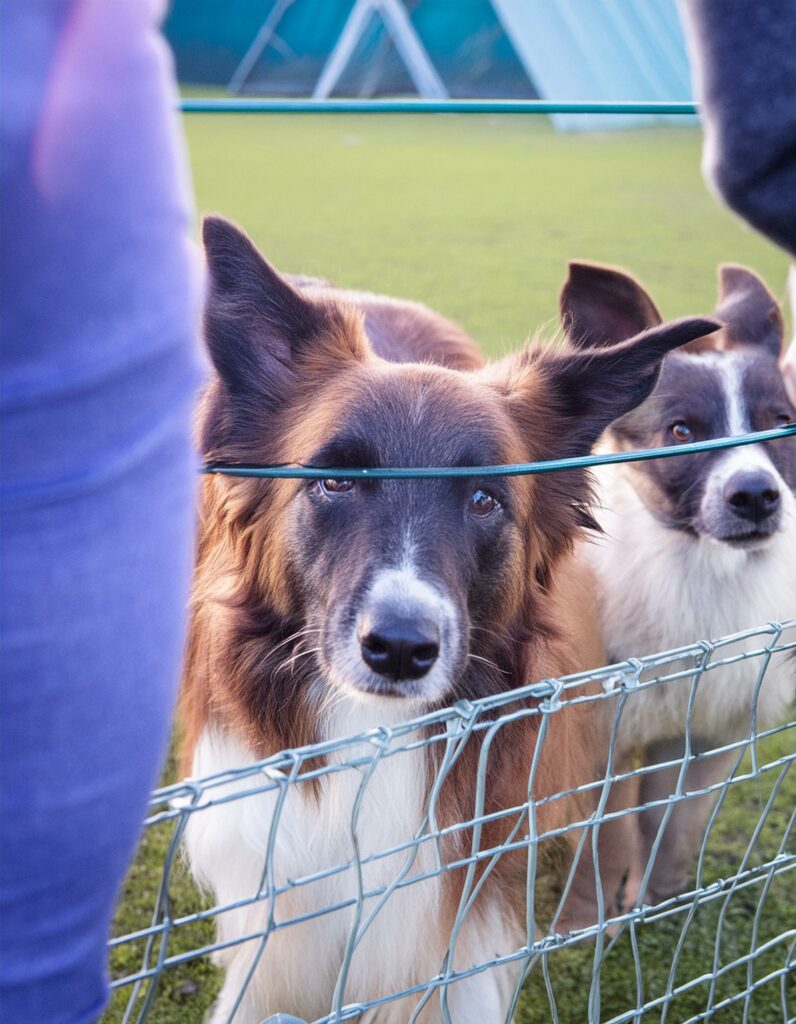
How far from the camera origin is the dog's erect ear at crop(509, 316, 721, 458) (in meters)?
2.01

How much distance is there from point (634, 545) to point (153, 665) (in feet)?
6.77

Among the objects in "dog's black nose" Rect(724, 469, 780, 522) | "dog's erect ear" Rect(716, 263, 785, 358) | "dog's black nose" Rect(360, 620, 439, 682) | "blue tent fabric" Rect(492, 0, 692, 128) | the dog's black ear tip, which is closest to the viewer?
"dog's black nose" Rect(360, 620, 439, 682)

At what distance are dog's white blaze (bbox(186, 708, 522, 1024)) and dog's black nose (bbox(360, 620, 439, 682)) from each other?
0.81 ft

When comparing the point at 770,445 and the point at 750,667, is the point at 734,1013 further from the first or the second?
the point at 770,445

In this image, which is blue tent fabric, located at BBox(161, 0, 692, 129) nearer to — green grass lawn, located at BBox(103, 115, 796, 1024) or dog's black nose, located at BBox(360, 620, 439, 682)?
green grass lawn, located at BBox(103, 115, 796, 1024)

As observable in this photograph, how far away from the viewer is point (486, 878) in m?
1.93

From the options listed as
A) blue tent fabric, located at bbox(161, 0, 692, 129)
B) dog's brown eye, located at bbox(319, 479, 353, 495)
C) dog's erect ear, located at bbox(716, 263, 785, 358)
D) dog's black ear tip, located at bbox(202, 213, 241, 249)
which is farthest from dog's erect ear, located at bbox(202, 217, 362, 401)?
blue tent fabric, located at bbox(161, 0, 692, 129)

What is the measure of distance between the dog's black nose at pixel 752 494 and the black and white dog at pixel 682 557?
8 centimetres

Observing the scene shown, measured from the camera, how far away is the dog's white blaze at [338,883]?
1976 millimetres

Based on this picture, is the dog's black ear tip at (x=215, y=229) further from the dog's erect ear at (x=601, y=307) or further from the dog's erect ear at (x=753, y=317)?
the dog's erect ear at (x=753, y=317)

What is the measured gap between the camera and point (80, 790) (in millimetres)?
787

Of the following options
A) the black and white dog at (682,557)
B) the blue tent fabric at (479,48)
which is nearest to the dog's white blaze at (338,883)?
the black and white dog at (682,557)

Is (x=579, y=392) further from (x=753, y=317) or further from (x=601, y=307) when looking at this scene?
(x=753, y=317)

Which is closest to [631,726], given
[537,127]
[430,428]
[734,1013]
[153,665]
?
[734,1013]
